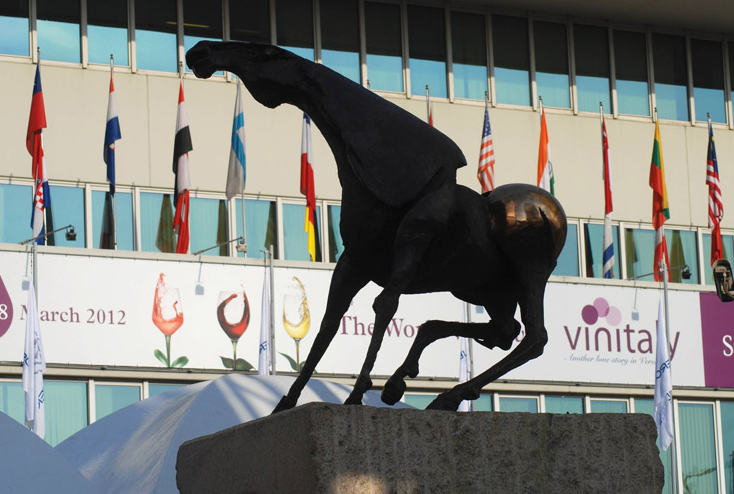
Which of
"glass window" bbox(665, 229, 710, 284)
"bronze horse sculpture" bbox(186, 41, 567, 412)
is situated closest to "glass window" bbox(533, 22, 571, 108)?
"glass window" bbox(665, 229, 710, 284)

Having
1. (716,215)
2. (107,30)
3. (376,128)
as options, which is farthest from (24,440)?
(716,215)

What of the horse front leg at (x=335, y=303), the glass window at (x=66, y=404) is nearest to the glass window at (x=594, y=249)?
the glass window at (x=66, y=404)

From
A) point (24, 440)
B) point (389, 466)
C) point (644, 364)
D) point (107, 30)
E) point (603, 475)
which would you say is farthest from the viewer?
point (644, 364)

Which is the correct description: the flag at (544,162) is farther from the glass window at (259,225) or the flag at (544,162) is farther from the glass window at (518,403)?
the glass window at (259,225)

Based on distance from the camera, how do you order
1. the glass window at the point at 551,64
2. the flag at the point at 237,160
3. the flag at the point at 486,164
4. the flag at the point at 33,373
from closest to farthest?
1. the flag at the point at 33,373
2. the flag at the point at 237,160
3. the flag at the point at 486,164
4. the glass window at the point at 551,64

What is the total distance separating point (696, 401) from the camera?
32688mm

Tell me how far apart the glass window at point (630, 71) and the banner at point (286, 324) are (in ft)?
13.8

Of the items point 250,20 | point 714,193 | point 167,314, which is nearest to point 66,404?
point 167,314

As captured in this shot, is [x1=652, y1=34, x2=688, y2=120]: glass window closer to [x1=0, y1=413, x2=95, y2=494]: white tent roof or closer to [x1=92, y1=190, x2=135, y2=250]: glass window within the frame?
[x1=92, y1=190, x2=135, y2=250]: glass window

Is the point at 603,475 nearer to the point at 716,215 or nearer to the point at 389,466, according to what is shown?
the point at 389,466

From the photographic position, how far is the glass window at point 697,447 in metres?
32.2

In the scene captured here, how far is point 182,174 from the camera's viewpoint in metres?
27.7

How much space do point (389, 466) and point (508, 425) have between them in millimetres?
607

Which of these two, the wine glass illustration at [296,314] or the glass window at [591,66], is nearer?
the wine glass illustration at [296,314]
